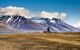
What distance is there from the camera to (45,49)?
33844 millimetres

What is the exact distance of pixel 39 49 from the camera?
3400cm

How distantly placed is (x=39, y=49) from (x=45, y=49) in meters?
0.87
